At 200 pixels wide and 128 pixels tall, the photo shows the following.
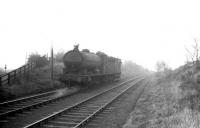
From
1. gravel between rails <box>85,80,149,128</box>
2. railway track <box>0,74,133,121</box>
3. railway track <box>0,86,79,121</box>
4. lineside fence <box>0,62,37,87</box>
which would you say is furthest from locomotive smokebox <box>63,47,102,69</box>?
gravel between rails <box>85,80,149,128</box>

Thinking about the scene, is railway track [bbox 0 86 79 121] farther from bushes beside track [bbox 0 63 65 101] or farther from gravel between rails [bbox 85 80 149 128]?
gravel between rails [bbox 85 80 149 128]

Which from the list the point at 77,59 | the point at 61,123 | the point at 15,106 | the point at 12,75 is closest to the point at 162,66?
the point at 77,59

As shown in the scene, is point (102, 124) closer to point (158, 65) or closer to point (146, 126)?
point (146, 126)

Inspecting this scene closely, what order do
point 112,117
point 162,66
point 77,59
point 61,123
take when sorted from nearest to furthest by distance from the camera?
point 61,123 → point 112,117 → point 77,59 → point 162,66

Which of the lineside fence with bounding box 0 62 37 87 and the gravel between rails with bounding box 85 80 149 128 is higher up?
the lineside fence with bounding box 0 62 37 87

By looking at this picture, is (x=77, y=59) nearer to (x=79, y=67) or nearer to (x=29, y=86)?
(x=79, y=67)

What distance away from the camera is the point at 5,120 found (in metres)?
8.88

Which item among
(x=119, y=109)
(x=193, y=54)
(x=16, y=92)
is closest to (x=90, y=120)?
(x=119, y=109)

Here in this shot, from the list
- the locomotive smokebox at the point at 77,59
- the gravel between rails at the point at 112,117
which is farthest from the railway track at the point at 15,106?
the locomotive smokebox at the point at 77,59

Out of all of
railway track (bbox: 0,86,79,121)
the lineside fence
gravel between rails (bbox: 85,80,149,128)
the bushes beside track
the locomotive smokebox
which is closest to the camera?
gravel between rails (bbox: 85,80,149,128)

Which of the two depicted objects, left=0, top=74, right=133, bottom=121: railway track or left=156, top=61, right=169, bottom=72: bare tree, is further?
left=156, top=61, right=169, bottom=72: bare tree

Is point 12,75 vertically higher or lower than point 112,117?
higher

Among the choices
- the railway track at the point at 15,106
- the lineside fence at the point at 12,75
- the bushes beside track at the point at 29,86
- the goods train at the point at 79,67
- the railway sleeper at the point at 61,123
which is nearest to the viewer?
the railway sleeper at the point at 61,123

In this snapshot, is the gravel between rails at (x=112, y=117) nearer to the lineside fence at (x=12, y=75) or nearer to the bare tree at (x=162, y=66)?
the lineside fence at (x=12, y=75)
